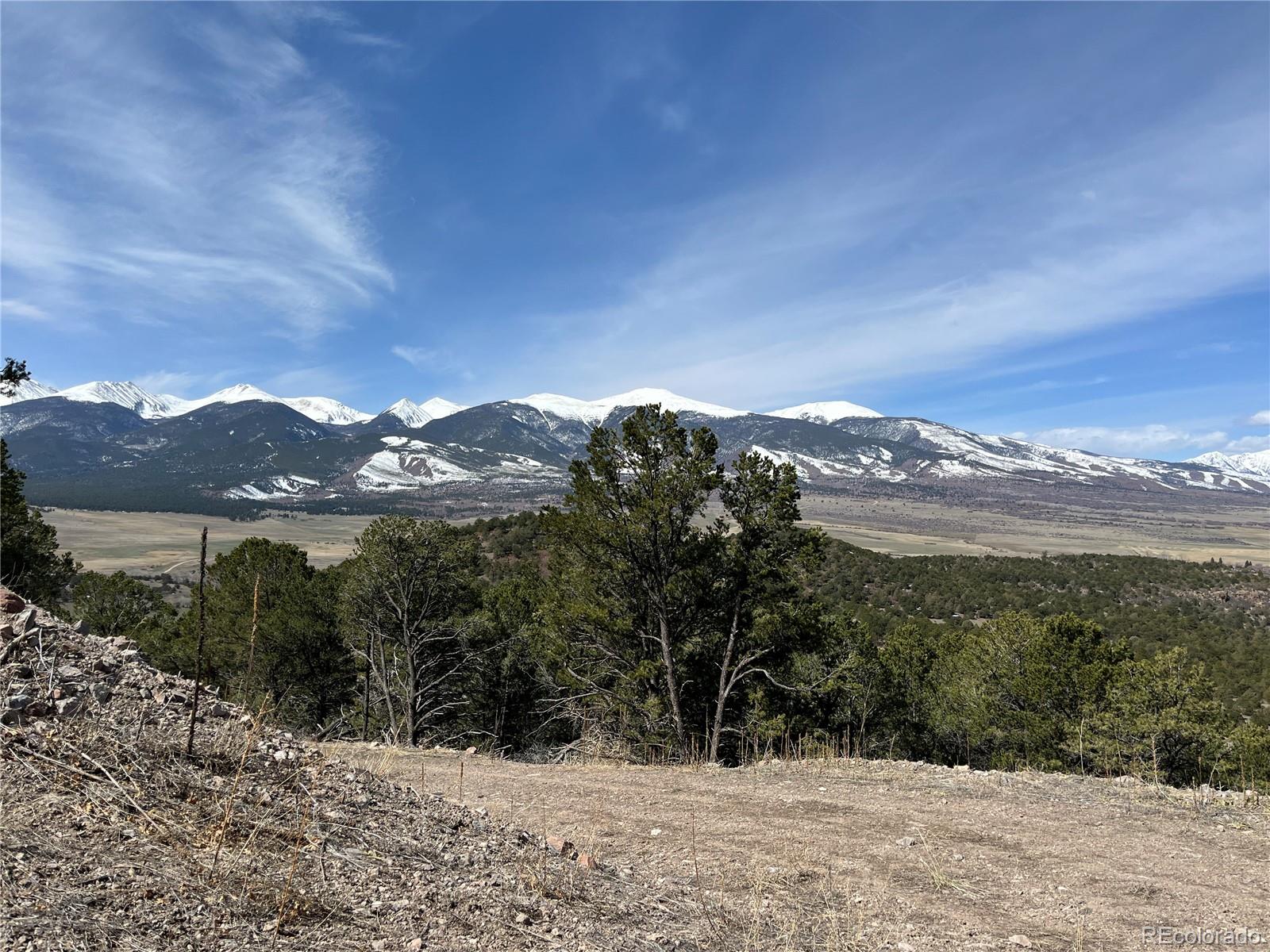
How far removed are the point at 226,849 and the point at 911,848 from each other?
6190 mm

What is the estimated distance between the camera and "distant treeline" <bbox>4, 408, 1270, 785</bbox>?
17953 millimetres

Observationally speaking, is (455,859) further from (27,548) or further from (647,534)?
(27,548)

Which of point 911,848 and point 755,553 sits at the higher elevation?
point 755,553

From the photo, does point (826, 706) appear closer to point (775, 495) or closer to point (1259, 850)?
point (775, 495)

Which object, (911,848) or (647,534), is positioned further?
(647,534)

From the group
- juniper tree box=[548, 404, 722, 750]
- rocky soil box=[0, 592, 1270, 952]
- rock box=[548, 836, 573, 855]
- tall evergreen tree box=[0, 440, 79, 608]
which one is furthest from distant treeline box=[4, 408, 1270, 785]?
rock box=[548, 836, 573, 855]

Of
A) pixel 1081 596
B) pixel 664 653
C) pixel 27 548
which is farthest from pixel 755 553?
pixel 1081 596

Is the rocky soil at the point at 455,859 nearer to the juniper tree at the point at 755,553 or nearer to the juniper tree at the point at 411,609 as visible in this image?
the juniper tree at the point at 755,553

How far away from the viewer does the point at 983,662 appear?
2889 cm

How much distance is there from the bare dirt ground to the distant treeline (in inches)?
120

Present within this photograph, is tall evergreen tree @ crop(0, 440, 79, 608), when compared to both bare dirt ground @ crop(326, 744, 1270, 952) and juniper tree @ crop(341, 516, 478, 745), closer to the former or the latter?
juniper tree @ crop(341, 516, 478, 745)

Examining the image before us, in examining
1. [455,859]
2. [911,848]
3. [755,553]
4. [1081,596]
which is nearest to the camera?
[455,859]

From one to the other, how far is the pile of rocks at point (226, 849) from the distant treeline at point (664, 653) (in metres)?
5.49

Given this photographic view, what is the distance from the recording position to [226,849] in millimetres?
4133
